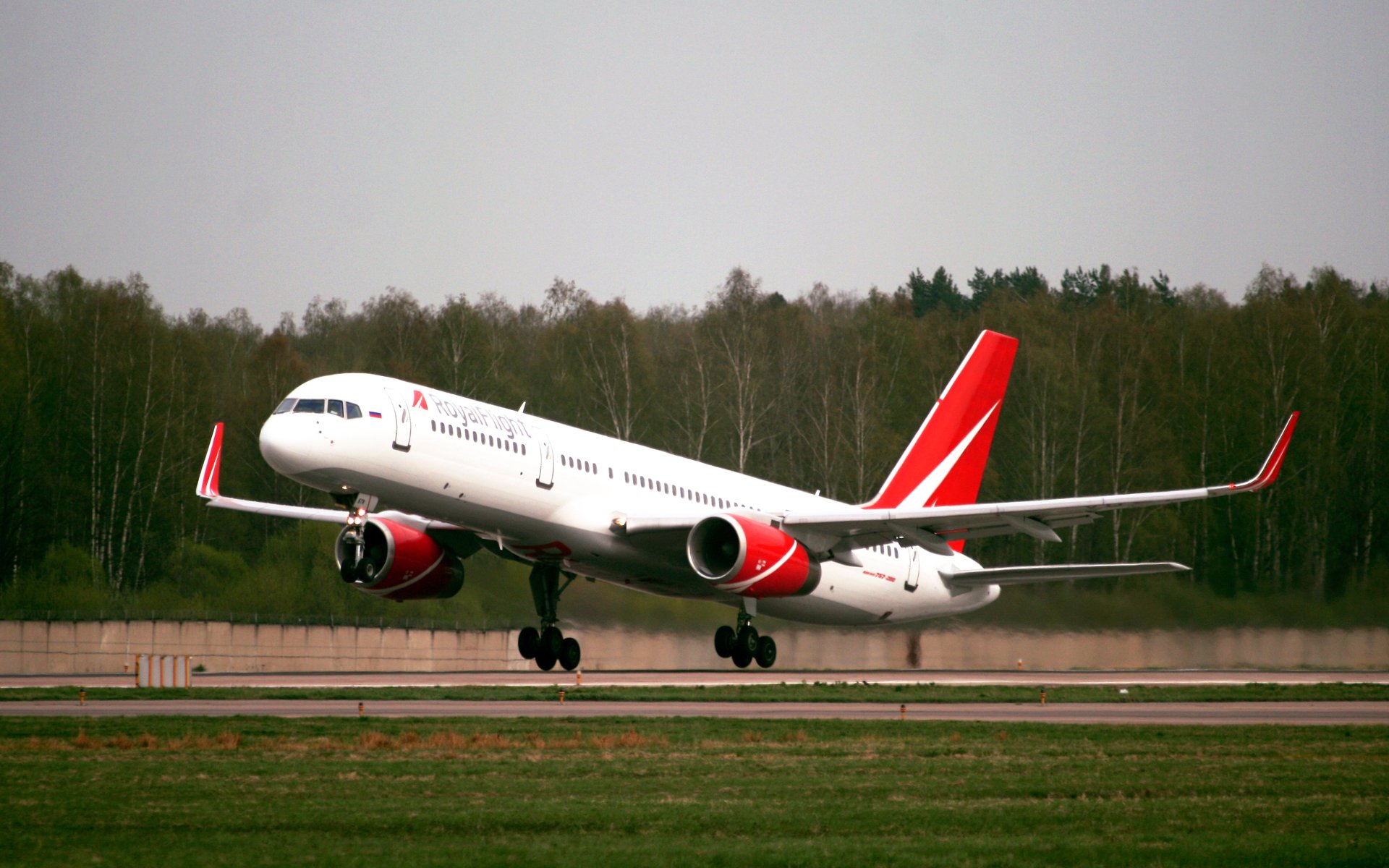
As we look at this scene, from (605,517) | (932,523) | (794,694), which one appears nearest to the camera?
(605,517)

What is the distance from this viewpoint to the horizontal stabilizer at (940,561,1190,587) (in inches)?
1277

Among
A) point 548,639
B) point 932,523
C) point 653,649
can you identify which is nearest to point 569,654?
point 548,639

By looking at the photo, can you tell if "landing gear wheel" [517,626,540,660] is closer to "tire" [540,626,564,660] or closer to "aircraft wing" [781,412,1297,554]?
"tire" [540,626,564,660]

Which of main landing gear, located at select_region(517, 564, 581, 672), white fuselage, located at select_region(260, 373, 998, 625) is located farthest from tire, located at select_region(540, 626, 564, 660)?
white fuselage, located at select_region(260, 373, 998, 625)

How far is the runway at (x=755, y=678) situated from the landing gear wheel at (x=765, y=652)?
568 centimetres

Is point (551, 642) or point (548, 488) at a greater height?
point (548, 488)

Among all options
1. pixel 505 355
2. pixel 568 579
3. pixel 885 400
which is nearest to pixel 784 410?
pixel 885 400

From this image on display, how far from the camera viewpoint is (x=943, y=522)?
3194 cm

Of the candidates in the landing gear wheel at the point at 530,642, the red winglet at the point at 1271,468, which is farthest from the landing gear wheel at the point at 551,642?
the red winglet at the point at 1271,468

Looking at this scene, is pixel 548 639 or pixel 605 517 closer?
pixel 605 517

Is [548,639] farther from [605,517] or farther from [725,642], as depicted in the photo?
[605,517]

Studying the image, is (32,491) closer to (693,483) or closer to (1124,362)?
(693,483)

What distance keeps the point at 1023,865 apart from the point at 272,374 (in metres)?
64.8

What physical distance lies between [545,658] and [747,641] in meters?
4.36
